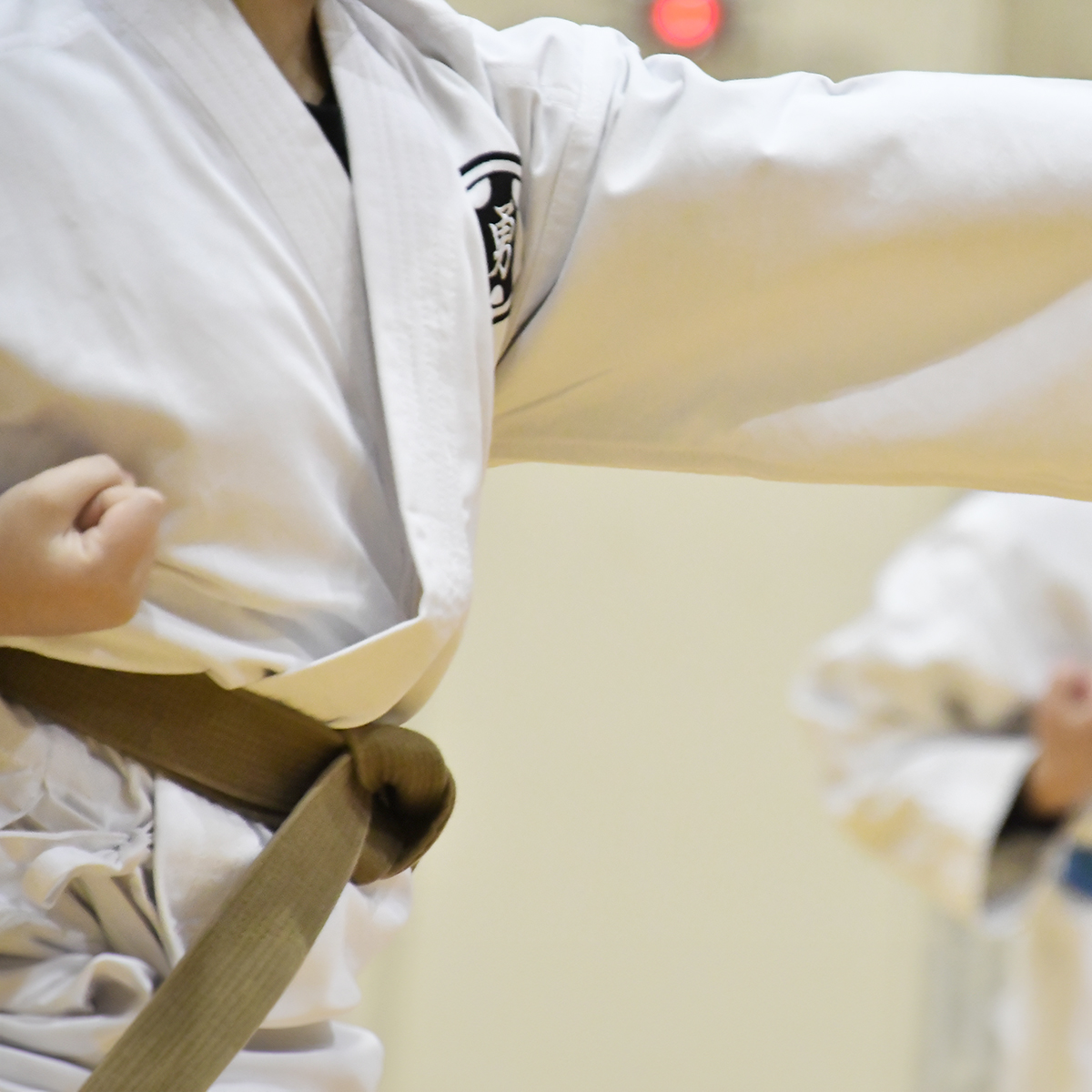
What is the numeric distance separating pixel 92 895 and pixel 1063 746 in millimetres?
1252

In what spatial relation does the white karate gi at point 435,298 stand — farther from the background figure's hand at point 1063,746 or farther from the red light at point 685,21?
the red light at point 685,21

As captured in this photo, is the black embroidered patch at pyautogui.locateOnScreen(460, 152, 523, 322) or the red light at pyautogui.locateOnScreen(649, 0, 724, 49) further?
the red light at pyautogui.locateOnScreen(649, 0, 724, 49)

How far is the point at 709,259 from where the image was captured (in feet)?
2.51

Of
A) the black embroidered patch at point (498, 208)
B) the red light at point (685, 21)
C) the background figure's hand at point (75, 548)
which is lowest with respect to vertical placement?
the red light at point (685, 21)

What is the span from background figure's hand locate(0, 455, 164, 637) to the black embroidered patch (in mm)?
229

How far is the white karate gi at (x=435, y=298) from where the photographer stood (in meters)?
0.63

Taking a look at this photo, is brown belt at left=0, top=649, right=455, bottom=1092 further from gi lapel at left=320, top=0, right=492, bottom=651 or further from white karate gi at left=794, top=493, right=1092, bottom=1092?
white karate gi at left=794, top=493, right=1092, bottom=1092

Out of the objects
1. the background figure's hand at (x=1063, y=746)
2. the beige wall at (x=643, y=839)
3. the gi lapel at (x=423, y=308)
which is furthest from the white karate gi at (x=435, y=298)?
the beige wall at (x=643, y=839)

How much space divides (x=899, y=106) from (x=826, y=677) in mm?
1172

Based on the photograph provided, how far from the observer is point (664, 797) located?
7.32ft

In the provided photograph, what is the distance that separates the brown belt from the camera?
2.03ft

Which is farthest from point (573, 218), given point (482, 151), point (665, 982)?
point (665, 982)

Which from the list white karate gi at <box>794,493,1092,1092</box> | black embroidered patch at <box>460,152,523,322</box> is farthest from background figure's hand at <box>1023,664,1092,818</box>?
black embroidered patch at <box>460,152,523,322</box>

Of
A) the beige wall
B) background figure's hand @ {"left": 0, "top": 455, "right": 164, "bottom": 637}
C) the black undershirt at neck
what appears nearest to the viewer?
background figure's hand @ {"left": 0, "top": 455, "right": 164, "bottom": 637}
